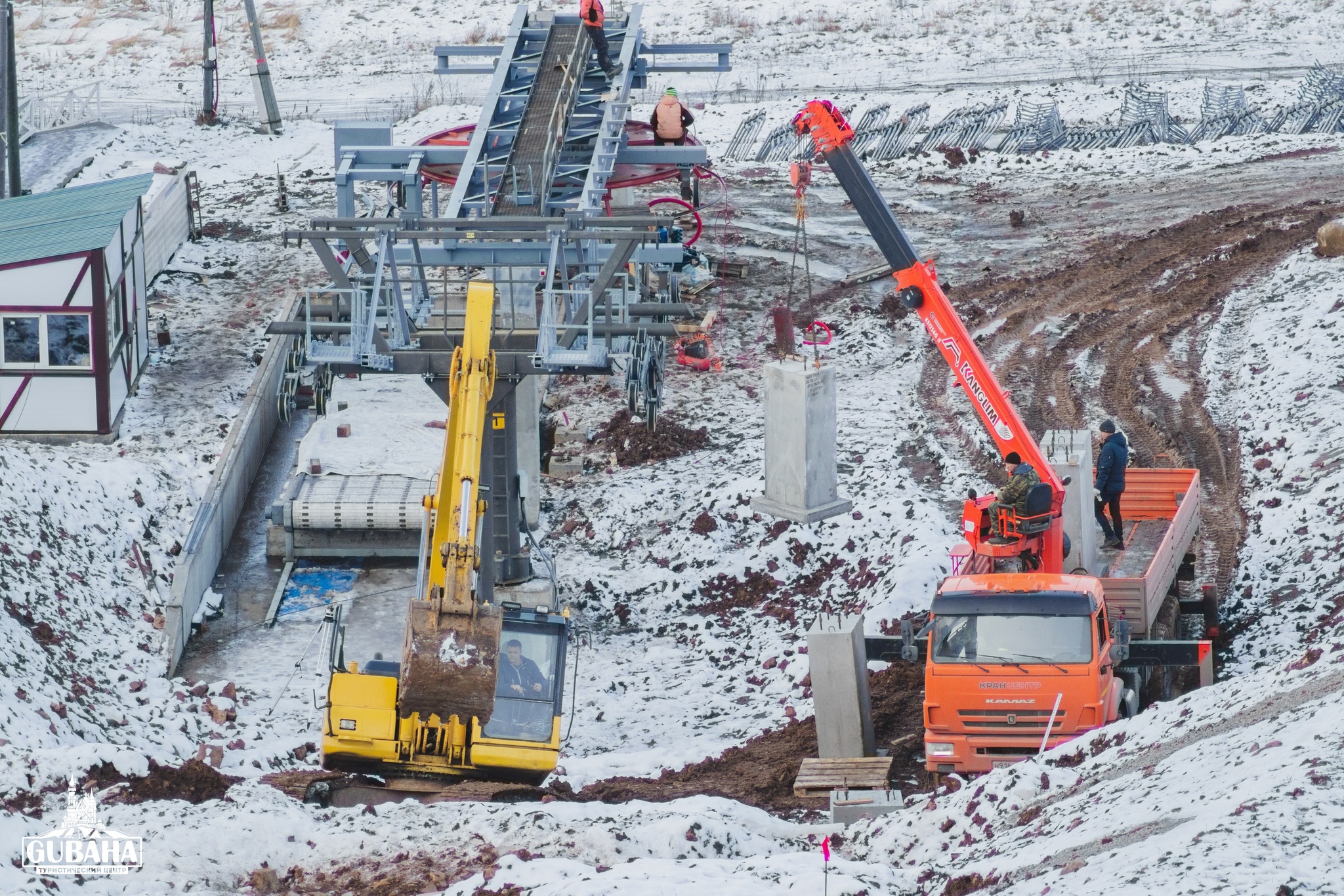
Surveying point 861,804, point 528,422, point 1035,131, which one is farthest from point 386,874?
point 1035,131

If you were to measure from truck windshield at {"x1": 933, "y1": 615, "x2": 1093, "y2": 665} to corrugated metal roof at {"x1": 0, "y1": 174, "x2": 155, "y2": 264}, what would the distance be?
1641cm

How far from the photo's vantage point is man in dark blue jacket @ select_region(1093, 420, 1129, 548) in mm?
21547

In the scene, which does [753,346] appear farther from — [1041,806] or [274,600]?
[1041,806]

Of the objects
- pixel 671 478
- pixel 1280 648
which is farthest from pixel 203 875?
pixel 671 478

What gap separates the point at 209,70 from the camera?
47.8 m

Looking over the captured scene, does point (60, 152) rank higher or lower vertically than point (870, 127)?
lower

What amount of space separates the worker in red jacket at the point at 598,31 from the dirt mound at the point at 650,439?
658 cm

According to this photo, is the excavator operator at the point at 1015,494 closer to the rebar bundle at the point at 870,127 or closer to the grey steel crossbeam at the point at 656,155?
the grey steel crossbeam at the point at 656,155

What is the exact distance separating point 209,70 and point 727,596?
94.4 ft

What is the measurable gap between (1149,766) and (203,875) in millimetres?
8283

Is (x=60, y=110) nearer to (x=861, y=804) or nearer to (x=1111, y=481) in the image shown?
(x=1111, y=481)

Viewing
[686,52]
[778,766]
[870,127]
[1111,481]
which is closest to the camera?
[778,766]

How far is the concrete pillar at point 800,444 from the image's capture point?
23.8 metres

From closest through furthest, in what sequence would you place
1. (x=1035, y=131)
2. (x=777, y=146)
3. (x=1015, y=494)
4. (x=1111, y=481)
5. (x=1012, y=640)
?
1. (x=1012, y=640)
2. (x=1015, y=494)
3. (x=1111, y=481)
4. (x=1035, y=131)
5. (x=777, y=146)
